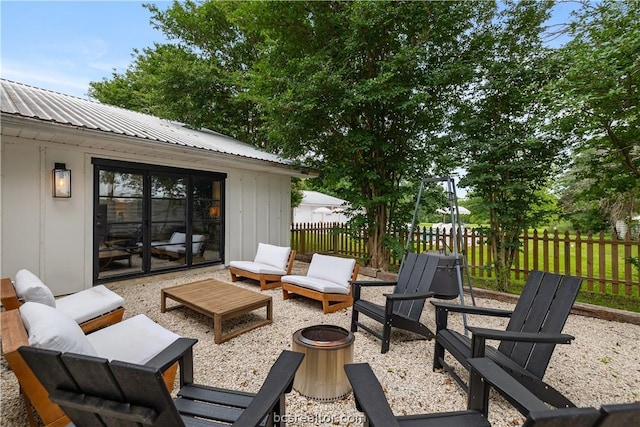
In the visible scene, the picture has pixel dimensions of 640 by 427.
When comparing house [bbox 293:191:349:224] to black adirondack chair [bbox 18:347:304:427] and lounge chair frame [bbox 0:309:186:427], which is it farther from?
black adirondack chair [bbox 18:347:304:427]

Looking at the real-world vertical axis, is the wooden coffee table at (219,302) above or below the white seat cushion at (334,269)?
below

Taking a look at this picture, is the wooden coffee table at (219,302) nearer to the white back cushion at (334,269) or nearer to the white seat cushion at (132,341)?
the white seat cushion at (132,341)

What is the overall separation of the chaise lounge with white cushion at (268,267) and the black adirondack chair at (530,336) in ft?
11.1

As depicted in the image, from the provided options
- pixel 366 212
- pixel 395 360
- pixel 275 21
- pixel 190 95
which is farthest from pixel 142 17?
pixel 395 360

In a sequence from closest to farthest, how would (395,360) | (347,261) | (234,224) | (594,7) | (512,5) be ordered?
(395,360) < (594,7) < (347,261) < (512,5) < (234,224)

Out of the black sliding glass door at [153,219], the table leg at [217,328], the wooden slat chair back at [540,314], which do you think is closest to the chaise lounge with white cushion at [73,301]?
the table leg at [217,328]

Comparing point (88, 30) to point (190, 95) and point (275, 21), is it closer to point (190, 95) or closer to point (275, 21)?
point (190, 95)

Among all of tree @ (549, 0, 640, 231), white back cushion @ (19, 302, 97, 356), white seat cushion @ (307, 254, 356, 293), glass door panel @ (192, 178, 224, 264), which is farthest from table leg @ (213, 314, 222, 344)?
tree @ (549, 0, 640, 231)

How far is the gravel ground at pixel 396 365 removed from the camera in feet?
7.41

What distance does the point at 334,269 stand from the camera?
15.4 feet

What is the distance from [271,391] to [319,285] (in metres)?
2.87

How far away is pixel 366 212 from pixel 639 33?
491cm

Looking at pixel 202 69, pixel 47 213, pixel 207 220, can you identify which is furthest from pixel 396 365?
pixel 202 69

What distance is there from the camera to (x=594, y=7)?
13.9 ft
